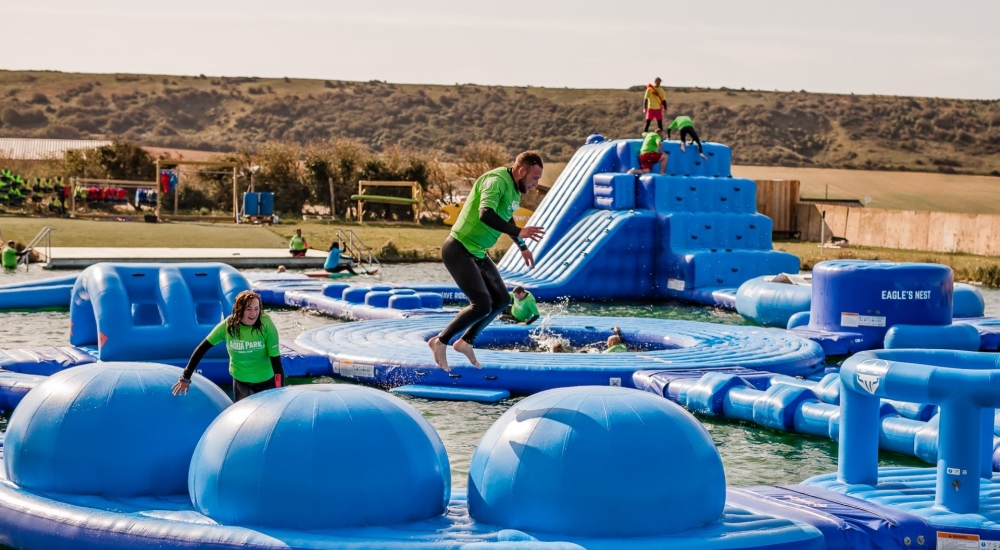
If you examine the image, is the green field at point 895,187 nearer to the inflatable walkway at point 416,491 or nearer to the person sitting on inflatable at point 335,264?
the person sitting on inflatable at point 335,264

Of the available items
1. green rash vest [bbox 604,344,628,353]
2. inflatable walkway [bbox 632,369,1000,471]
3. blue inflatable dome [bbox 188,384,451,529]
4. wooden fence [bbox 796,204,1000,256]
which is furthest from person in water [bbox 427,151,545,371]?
wooden fence [bbox 796,204,1000,256]

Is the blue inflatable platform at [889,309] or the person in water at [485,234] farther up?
the person in water at [485,234]

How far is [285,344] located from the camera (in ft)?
36.8

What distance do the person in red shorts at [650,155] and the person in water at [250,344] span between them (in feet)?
41.9

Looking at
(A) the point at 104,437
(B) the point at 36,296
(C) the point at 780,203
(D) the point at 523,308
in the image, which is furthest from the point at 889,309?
(C) the point at 780,203

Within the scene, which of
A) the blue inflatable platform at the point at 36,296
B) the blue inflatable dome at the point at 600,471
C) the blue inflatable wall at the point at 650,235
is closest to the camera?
the blue inflatable dome at the point at 600,471

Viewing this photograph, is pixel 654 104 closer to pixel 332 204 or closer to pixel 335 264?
pixel 335 264

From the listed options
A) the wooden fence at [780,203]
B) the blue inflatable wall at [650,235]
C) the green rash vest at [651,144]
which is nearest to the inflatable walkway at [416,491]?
the blue inflatable wall at [650,235]

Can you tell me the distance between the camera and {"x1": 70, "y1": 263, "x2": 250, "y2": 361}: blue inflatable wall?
10.2 metres

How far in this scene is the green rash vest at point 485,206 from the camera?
618cm

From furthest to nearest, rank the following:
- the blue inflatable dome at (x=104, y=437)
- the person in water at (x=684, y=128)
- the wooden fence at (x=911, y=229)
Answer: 1. the wooden fence at (x=911, y=229)
2. the person in water at (x=684, y=128)
3. the blue inflatable dome at (x=104, y=437)

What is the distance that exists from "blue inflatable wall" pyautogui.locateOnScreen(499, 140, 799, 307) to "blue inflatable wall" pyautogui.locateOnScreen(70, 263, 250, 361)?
7.36 metres

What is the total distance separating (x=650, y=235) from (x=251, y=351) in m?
12.5

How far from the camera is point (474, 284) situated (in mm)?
6301
